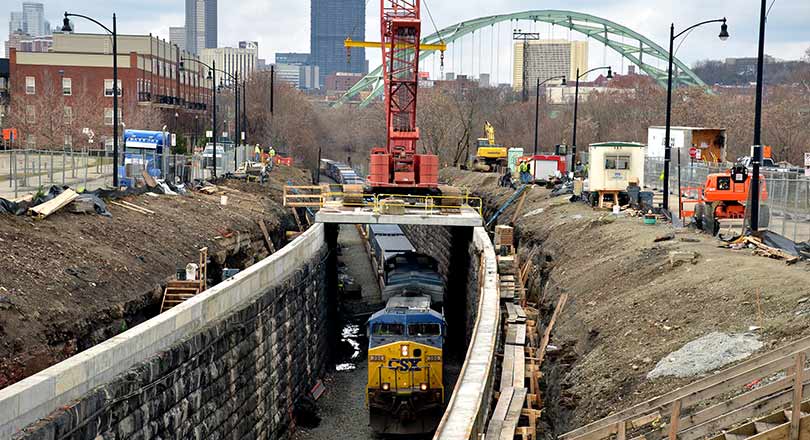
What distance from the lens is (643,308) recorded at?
22734 mm

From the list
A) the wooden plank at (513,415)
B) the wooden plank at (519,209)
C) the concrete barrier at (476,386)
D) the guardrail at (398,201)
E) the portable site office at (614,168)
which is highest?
the portable site office at (614,168)

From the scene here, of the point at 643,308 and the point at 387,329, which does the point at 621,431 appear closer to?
the point at 643,308

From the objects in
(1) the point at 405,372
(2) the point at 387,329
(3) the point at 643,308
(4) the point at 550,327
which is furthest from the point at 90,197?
(3) the point at 643,308

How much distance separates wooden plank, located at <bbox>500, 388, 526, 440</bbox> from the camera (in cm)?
1762

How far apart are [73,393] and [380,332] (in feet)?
48.6

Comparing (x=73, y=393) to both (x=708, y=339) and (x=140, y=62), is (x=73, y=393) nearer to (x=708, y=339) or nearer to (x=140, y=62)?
(x=708, y=339)

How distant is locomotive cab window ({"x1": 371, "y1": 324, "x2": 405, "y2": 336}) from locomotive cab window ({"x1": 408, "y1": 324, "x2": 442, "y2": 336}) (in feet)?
0.90

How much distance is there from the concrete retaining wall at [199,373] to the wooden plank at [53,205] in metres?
6.87

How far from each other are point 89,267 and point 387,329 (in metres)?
8.48

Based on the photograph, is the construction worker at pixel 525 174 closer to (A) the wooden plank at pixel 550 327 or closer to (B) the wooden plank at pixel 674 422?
(A) the wooden plank at pixel 550 327

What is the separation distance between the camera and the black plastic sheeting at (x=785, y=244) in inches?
982

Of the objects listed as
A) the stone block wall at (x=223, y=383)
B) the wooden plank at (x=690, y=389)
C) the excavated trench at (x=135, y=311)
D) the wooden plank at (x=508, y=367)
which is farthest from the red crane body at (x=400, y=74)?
the wooden plank at (x=690, y=389)

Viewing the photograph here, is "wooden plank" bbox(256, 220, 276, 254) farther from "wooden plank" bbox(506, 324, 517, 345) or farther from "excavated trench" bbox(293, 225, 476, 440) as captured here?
"wooden plank" bbox(506, 324, 517, 345)

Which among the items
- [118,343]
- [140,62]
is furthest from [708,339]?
[140,62]
